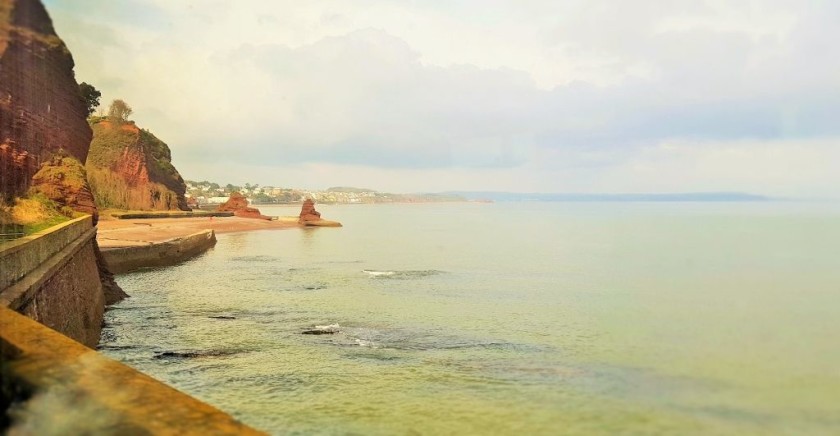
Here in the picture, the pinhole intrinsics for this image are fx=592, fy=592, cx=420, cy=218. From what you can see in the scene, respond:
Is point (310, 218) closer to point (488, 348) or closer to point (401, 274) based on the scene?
point (401, 274)

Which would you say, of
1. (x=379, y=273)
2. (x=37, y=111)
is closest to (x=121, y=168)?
(x=379, y=273)

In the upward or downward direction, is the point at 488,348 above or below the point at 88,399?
below

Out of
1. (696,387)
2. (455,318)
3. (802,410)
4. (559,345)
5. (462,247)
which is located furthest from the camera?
(462,247)

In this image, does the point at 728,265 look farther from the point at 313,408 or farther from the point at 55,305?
the point at 55,305

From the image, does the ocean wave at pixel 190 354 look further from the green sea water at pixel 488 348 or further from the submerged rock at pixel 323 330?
the submerged rock at pixel 323 330

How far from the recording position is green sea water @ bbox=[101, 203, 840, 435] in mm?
13836

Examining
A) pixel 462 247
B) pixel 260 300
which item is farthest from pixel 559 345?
pixel 462 247

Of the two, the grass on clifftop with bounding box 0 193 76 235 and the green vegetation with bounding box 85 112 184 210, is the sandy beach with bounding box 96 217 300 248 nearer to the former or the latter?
the green vegetation with bounding box 85 112 184 210

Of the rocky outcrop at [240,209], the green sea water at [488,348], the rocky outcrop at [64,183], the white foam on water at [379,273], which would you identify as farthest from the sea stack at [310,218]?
the rocky outcrop at [64,183]

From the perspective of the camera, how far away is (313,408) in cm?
1371

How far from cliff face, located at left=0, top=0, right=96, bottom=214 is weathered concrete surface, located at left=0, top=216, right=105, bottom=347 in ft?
6.83

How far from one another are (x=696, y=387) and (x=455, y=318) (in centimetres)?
1119

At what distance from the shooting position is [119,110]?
8681 cm

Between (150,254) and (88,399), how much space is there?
40339 millimetres
